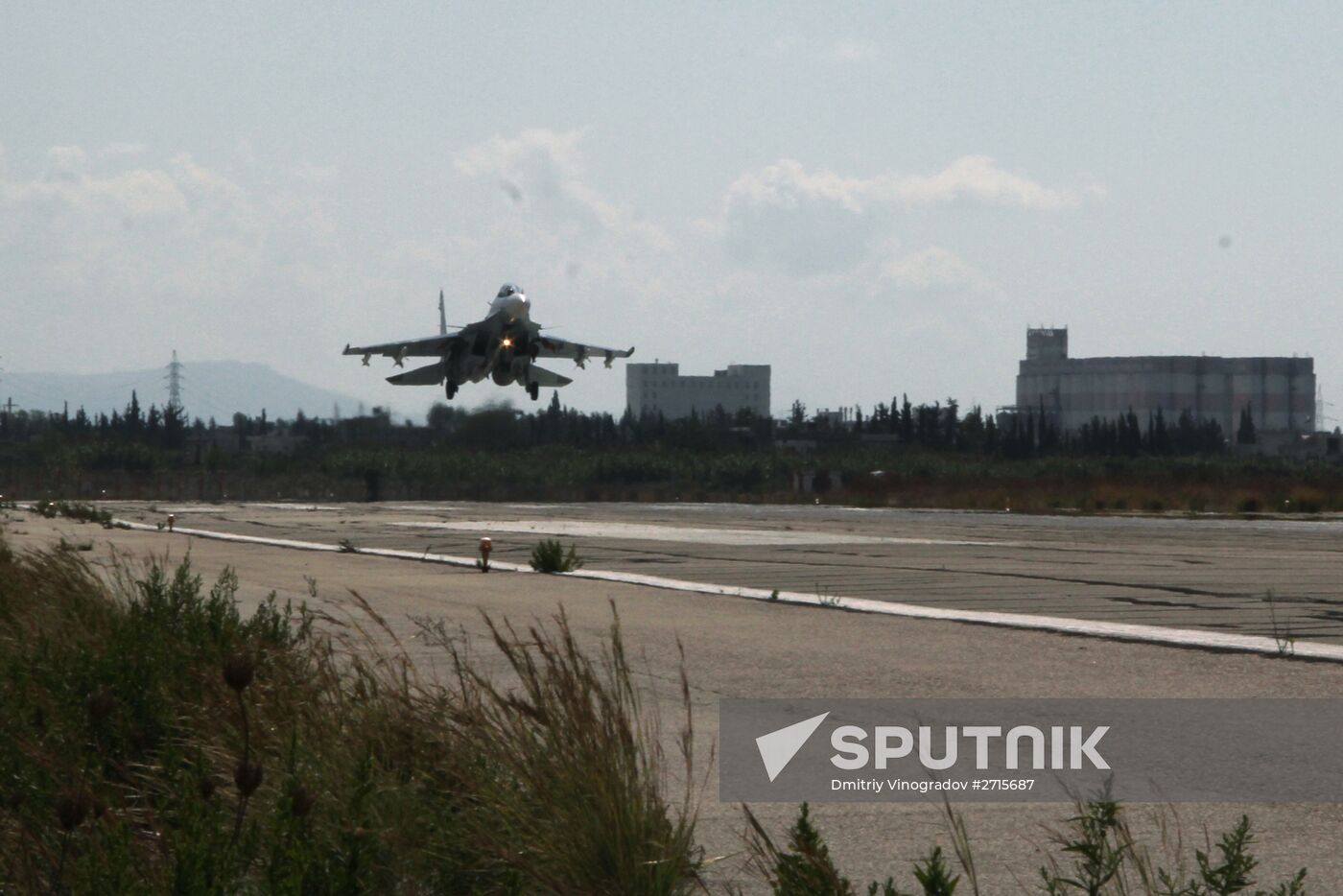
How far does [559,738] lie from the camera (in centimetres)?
Answer: 624

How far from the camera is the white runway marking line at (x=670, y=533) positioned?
115 ft

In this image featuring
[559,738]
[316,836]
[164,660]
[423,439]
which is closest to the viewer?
[316,836]

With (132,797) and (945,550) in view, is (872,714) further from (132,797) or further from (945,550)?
(945,550)

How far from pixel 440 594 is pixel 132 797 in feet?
43.5

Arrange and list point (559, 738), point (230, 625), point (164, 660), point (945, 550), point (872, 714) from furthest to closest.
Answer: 1. point (945, 550)
2. point (230, 625)
3. point (872, 714)
4. point (164, 660)
5. point (559, 738)

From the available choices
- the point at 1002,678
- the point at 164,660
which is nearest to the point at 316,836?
the point at 164,660

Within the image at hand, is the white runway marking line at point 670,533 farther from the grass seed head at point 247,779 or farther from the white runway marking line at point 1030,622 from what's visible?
the grass seed head at point 247,779

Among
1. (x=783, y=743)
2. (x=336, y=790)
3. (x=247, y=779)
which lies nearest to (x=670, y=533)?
(x=783, y=743)

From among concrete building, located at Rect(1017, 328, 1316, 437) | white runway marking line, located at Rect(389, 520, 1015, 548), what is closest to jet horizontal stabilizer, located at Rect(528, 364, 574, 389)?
white runway marking line, located at Rect(389, 520, 1015, 548)

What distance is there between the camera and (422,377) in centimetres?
5891

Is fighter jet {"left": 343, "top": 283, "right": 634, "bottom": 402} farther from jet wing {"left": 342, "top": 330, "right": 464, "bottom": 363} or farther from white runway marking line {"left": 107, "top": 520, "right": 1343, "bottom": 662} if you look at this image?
white runway marking line {"left": 107, "top": 520, "right": 1343, "bottom": 662}

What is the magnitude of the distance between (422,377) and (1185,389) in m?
144

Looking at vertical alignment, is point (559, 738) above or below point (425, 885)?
above

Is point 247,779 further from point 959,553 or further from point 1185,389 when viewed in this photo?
point 1185,389
